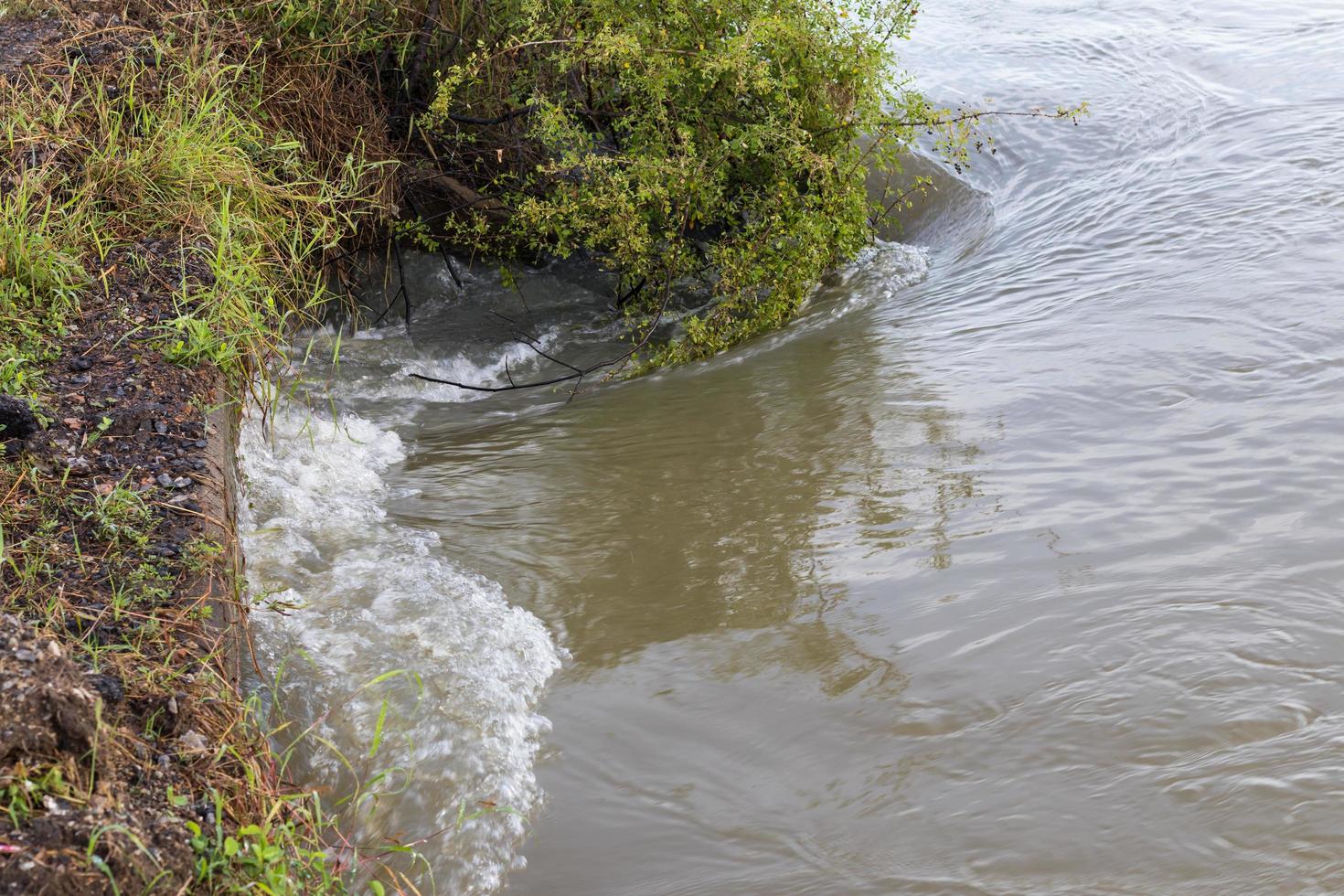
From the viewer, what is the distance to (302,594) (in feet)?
11.3

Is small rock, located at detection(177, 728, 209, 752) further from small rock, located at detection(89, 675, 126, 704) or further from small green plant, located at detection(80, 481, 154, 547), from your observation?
small green plant, located at detection(80, 481, 154, 547)

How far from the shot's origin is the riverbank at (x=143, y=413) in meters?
1.95

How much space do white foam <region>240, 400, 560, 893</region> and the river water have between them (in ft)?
0.04

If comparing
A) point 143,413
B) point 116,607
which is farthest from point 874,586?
point 143,413

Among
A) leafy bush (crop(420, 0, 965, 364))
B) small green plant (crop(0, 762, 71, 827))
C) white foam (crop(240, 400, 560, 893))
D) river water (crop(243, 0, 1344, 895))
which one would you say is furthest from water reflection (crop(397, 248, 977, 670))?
small green plant (crop(0, 762, 71, 827))

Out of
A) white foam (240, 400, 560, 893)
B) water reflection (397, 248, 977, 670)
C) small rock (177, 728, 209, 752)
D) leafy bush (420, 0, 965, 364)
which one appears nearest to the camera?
small rock (177, 728, 209, 752)

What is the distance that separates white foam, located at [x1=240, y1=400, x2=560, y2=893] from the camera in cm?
263

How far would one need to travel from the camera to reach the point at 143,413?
3209 mm

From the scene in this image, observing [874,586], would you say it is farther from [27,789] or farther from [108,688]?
[27,789]

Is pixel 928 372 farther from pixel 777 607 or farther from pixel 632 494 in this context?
pixel 777 607

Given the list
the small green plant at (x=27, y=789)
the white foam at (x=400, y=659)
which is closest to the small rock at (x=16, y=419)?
the white foam at (x=400, y=659)

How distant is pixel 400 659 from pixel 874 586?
1.39 m

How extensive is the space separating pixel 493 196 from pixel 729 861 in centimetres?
416

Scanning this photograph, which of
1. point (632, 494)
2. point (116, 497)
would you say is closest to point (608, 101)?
point (632, 494)
